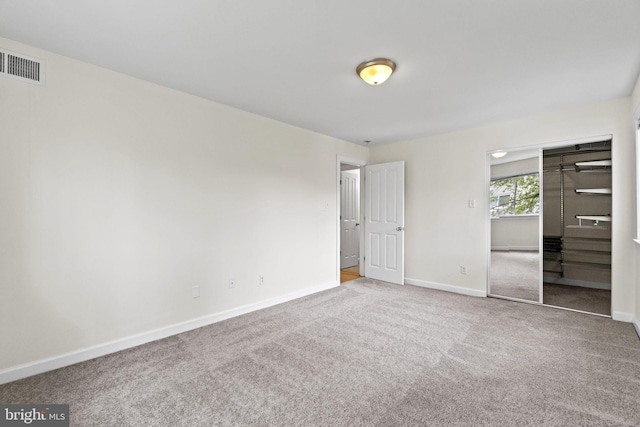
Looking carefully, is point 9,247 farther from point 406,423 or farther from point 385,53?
point 385,53

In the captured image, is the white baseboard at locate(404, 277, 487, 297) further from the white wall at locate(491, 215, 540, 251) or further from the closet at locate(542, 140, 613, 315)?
the closet at locate(542, 140, 613, 315)

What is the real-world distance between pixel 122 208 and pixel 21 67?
1.23 m

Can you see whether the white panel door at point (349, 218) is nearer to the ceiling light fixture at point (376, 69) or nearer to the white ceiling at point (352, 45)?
the white ceiling at point (352, 45)

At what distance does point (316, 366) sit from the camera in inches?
91.4

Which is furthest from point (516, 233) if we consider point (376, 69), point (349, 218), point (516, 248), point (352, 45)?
point (352, 45)

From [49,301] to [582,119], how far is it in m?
5.63

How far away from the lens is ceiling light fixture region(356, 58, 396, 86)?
237cm

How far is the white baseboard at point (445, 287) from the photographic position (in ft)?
14.0

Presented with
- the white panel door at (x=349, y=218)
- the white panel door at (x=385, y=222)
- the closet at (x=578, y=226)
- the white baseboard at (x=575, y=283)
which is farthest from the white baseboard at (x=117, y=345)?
the white baseboard at (x=575, y=283)

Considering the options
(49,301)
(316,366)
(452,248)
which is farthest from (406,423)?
(452,248)

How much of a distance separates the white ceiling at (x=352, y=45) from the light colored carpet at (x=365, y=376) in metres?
2.47

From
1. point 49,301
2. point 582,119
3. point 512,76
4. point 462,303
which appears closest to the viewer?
point 49,301

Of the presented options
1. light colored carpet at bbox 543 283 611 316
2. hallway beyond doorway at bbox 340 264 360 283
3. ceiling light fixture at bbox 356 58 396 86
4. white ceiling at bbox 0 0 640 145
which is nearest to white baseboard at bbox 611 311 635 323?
light colored carpet at bbox 543 283 611 316

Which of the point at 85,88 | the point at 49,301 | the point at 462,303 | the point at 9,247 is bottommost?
the point at 462,303
